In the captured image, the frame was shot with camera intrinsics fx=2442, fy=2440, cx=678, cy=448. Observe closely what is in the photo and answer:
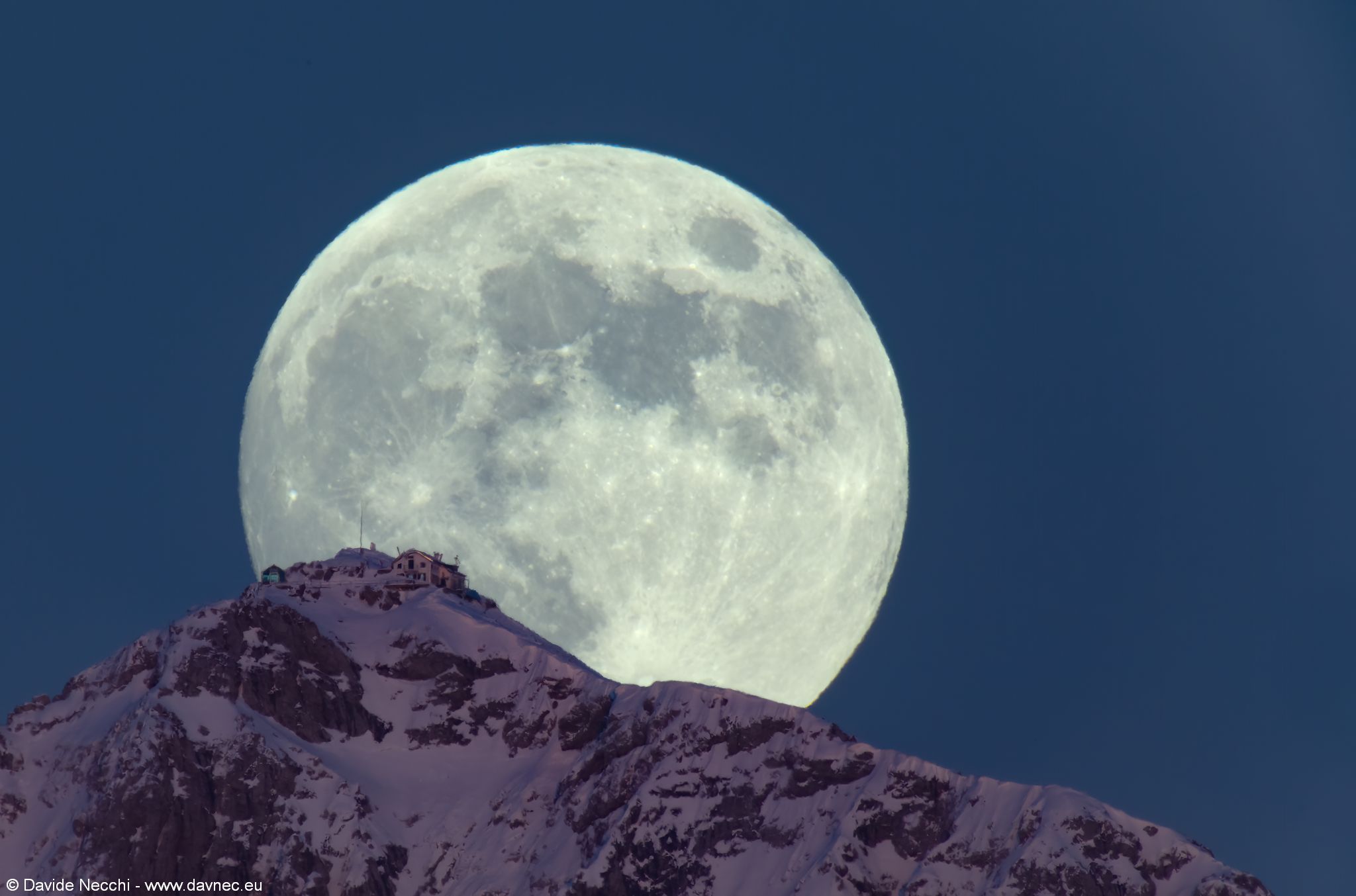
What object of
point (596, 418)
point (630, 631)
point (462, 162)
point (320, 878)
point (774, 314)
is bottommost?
point (320, 878)

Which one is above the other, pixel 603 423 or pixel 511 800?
pixel 603 423

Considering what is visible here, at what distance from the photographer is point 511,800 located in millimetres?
190125

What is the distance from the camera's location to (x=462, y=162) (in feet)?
652

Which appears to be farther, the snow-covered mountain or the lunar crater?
the lunar crater

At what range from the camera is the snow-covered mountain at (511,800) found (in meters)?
176

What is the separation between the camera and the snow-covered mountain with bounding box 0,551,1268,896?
17638 cm

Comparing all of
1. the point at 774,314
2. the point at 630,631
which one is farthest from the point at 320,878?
the point at 774,314

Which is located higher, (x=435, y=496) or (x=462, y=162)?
(x=462, y=162)

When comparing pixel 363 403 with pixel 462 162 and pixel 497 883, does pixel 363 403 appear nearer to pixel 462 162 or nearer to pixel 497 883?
pixel 462 162

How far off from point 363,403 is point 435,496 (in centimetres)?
927

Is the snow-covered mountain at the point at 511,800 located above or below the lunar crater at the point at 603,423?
below

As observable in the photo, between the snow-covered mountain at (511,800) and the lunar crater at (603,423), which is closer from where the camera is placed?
the snow-covered mountain at (511,800)

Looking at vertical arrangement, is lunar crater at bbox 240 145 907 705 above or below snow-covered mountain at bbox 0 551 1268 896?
above

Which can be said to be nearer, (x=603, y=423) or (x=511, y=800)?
(x=603, y=423)
